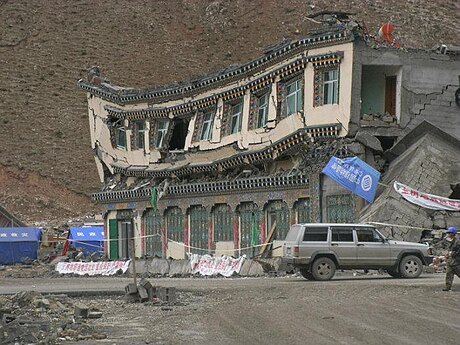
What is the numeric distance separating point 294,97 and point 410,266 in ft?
46.0

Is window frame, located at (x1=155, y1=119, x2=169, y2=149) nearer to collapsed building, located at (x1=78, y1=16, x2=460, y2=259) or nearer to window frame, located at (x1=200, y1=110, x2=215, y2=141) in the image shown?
collapsed building, located at (x1=78, y1=16, x2=460, y2=259)

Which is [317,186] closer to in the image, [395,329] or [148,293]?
[148,293]

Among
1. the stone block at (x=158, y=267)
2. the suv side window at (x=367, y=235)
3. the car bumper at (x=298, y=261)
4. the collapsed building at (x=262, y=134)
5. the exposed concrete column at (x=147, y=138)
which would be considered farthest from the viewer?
the exposed concrete column at (x=147, y=138)

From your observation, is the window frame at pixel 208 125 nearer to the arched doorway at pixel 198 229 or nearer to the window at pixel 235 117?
the window at pixel 235 117

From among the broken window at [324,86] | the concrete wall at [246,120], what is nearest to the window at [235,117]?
the concrete wall at [246,120]

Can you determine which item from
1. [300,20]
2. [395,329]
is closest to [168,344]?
[395,329]

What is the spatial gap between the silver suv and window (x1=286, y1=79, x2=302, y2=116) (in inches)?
500

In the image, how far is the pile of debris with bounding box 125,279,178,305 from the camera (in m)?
25.2

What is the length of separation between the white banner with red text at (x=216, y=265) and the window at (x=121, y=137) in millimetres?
16034

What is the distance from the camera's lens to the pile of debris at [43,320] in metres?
18.6

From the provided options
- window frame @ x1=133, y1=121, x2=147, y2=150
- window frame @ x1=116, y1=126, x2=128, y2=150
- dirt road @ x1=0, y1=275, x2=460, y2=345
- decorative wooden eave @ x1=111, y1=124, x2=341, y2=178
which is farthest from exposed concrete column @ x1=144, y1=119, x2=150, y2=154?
dirt road @ x1=0, y1=275, x2=460, y2=345

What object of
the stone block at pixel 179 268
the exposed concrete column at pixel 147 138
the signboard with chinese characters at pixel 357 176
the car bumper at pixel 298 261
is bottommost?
the stone block at pixel 179 268

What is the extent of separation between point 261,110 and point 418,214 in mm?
11264

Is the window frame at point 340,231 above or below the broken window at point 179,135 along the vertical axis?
below
